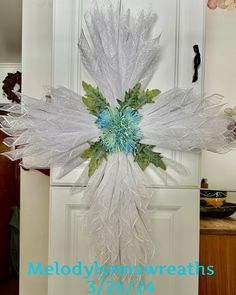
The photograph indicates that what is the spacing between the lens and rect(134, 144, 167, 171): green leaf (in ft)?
3.20

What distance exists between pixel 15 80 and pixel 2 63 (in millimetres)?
545

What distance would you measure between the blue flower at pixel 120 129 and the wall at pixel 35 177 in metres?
0.49

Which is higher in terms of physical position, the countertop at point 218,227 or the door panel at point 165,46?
the door panel at point 165,46

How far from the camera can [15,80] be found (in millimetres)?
2443

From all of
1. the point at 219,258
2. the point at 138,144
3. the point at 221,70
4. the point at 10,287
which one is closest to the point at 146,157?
the point at 138,144

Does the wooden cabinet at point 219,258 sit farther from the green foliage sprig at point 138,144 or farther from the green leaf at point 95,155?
the green leaf at point 95,155

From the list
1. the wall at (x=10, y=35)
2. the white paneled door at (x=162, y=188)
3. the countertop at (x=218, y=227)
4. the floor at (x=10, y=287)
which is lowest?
the floor at (x=10, y=287)

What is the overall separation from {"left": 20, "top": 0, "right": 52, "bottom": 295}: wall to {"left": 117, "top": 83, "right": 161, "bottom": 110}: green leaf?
519 millimetres

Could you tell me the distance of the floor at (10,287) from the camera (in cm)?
271

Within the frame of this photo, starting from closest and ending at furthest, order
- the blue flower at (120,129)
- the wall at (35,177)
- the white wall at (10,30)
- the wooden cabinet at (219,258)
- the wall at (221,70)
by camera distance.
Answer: the blue flower at (120,129) → the wooden cabinet at (219,258) → the wall at (35,177) → the wall at (221,70) → the white wall at (10,30)

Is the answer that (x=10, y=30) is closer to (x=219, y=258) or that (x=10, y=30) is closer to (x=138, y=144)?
(x=138, y=144)

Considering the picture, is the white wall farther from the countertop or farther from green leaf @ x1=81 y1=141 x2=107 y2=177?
the countertop

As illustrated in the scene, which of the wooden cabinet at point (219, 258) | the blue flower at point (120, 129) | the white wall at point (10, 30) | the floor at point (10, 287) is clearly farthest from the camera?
the floor at point (10, 287)

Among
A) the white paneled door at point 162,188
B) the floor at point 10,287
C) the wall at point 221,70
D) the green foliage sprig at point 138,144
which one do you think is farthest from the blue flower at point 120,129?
the floor at point 10,287
